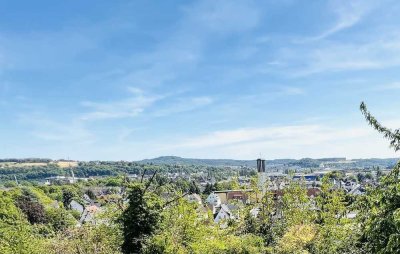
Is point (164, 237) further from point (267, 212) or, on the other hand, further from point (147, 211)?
point (267, 212)

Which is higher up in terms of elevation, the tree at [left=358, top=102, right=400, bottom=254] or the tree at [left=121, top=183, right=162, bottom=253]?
the tree at [left=358, top=102, right=400, bottom=254]

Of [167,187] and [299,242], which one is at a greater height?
[167,187]

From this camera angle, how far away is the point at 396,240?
18.3ft

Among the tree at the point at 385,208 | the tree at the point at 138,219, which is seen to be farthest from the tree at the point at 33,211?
the tree at the point at 385,208

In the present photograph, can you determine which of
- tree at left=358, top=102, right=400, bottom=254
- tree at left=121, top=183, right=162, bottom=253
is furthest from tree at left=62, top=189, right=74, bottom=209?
tree at left=358, top=102, right=400, bottom=254

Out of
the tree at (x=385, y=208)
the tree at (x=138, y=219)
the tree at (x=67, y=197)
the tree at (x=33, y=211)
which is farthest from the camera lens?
the tree at (x=67, y=197)

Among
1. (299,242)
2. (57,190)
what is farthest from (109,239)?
(57,190)

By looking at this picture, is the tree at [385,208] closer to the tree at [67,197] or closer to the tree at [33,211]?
the tree at [33,211]

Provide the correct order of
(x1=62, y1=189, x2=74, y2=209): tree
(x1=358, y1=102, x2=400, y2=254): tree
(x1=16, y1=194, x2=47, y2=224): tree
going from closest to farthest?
(x1=358, y1=102, x2=400, y2=254): tree → (x1=16, y1=194, x2=47, y2=224): tree → (x1=62, y1=189, x2=74, y2=209): tree

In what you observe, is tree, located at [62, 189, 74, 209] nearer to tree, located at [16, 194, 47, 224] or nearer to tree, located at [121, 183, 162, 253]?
tree, located at [16, 194, 47, 224]

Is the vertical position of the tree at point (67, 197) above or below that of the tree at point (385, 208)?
below

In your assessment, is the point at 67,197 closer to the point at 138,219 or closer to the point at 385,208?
the point at 138,219

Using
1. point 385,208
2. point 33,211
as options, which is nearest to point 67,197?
point 33,211

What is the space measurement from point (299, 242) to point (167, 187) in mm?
5565
